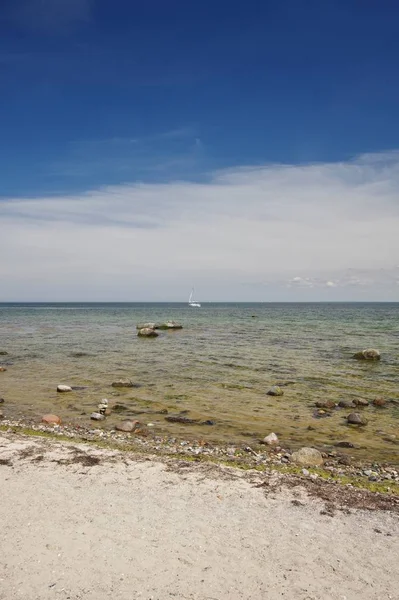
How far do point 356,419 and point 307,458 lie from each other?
512cm

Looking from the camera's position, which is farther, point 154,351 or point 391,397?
point 154,351

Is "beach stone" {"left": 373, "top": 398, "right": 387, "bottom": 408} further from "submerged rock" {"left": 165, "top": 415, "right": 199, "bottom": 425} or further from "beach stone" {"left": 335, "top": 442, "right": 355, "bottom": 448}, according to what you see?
"submerged rock" {"left": 165, "top": 415, "right": 199, "bottom": 425}

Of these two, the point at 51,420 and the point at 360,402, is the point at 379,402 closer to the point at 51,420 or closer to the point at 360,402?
the point at 360,402

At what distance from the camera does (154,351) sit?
1340 inches

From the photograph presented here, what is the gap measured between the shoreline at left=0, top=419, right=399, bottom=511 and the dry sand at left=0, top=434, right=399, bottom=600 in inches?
27.2

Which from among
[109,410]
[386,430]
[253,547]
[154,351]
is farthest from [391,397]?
[154,351]

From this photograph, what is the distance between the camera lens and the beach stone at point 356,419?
15.1m

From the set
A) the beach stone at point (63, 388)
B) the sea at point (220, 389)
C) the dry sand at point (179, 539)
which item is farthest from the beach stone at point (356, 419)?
the beach stone at point (63, 388)

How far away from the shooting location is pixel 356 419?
49.5 ft

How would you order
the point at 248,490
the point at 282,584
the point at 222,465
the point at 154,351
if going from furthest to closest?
1. the point at 154,351
2. the point at 222,465
3. the point at 248,490
4. the point at 282,584

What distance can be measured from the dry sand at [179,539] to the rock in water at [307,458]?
75.9 inches

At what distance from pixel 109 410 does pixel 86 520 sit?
879 cm

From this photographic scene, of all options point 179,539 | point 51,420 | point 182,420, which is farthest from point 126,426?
point 179,539

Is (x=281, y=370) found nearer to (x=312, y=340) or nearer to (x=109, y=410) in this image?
(x=109, y=410)
